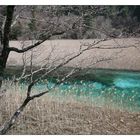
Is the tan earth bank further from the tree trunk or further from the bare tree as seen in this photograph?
the tree trunk

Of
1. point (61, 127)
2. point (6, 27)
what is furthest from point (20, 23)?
point (61, 127)

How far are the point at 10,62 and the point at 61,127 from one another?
0.50 m

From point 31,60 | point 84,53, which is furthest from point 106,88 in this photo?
point 31,60

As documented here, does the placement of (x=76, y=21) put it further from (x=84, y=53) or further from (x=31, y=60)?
(x=31, y=60)

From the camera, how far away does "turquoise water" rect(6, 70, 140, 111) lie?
2664mm

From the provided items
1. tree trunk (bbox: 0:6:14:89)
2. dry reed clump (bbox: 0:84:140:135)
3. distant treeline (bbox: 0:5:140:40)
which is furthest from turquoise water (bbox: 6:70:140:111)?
tree trunk (bbox: 0:6:14:89)

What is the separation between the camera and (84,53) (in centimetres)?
258

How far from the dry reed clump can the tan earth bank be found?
27 centimetres

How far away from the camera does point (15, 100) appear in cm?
276

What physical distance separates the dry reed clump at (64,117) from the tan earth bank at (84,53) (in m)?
0.27

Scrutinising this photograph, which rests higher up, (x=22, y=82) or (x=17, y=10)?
(x=17, y=10)

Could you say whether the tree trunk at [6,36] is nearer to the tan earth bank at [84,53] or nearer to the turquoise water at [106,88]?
the tan earth bank at [84,53]
